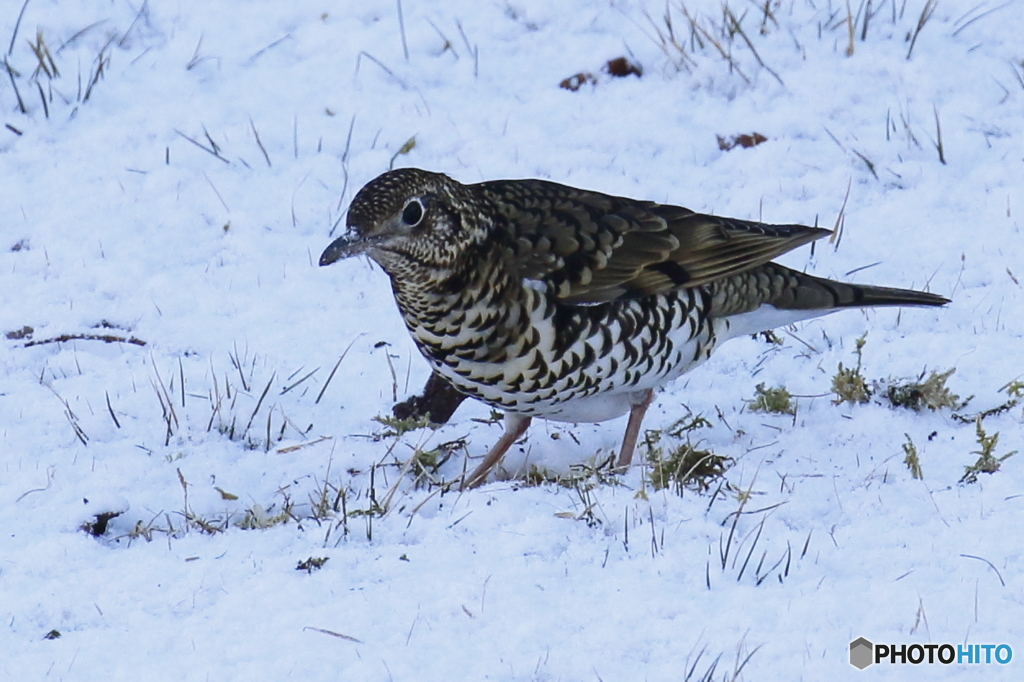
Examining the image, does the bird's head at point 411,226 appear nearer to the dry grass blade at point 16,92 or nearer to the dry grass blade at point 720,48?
the dry grass blade at point 720,48

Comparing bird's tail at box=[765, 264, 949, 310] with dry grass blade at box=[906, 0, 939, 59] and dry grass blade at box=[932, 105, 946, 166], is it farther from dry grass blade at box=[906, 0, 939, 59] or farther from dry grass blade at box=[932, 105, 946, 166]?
dry grass blade at box=[906, 0, 939, 59]

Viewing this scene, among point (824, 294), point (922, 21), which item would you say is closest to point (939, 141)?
point (922, 21)

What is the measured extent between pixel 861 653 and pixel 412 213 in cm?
183

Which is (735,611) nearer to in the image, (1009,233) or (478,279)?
(478,279)

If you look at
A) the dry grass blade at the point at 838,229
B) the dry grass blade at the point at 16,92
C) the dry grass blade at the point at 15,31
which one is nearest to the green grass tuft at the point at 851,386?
the dry grass blade at the point at 838,229

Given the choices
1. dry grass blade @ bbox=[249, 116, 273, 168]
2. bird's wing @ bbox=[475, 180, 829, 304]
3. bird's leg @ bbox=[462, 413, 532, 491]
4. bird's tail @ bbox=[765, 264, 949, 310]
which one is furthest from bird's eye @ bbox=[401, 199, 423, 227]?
dry grass blade @ bbox=[249, 116, 273, 168]

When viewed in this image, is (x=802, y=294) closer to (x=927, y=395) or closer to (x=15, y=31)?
(x=927, y=395)

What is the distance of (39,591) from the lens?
154 inches

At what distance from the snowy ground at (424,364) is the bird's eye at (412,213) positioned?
2.79ft

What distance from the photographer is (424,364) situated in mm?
5852

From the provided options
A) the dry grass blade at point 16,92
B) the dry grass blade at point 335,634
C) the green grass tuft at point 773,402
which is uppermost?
the dry grass blade at point 16,92

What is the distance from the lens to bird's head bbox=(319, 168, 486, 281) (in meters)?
4.23

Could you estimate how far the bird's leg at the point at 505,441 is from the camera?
4.97m

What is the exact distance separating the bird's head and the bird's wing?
23cm
